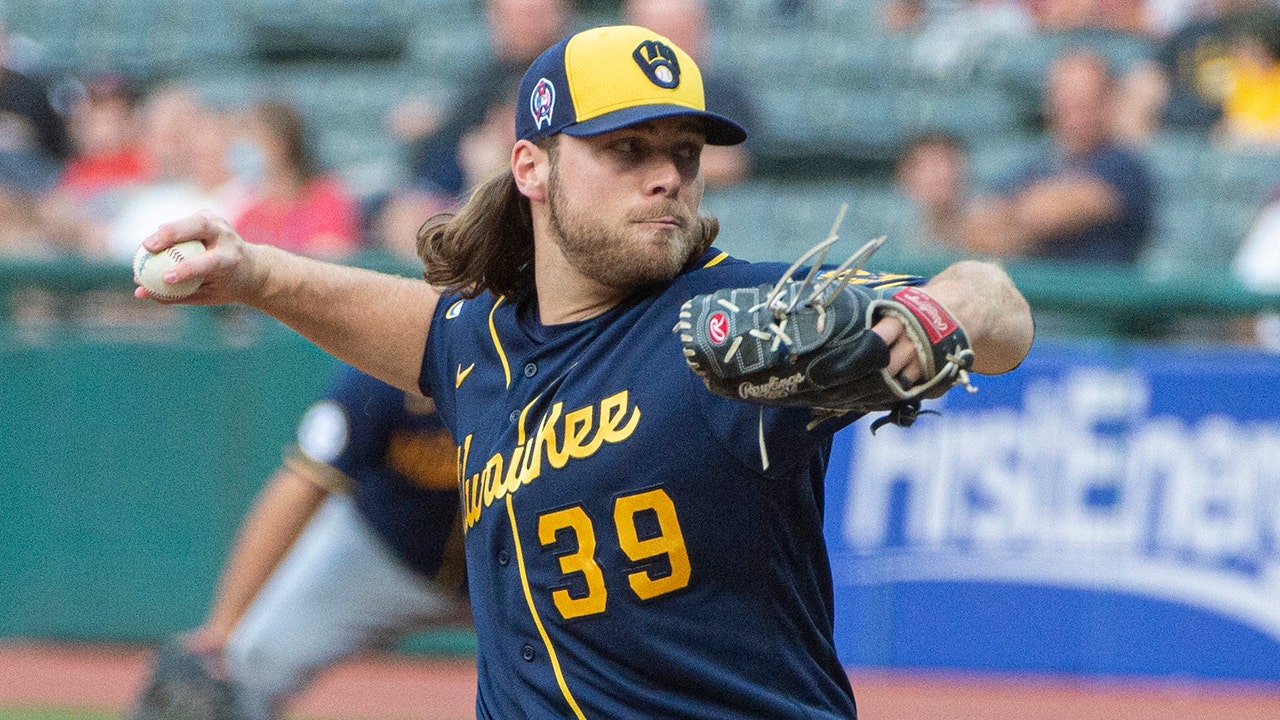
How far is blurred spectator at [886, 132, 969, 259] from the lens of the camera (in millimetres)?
8164

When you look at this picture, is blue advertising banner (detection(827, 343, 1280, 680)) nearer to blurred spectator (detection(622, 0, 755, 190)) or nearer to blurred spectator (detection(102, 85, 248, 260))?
blurred spectator (detection(622, 0, 755, 190))

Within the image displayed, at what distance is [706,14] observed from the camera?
11.0 meters

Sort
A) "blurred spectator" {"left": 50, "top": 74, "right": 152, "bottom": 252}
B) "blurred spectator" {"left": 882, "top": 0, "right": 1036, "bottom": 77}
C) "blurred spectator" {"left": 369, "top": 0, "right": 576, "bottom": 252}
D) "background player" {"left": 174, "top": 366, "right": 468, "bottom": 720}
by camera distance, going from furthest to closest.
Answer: "blurred spectator" {"left": 882, "top": 0, "right": 1036, "bottom": 77} → "blurred spectator" {"left": 50, "top": 74, "right": 152, "bottom": 252} → "blurred spectator" {"left": 369, "top": 0, "right": 576, "bottom": 252} → "background player" {"left": 174, "top": 366, "right": 468, "bottom": 720}

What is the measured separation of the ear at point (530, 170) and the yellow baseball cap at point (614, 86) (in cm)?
5

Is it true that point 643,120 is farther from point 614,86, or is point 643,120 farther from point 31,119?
point 31,119

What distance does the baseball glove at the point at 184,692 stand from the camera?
4.69 m

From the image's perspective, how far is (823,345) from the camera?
2.28 meters

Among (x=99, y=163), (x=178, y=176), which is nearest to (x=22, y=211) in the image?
(x=178, y=176)

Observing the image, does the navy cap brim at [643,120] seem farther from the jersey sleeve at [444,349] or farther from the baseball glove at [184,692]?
the baseball glove at [184,692]

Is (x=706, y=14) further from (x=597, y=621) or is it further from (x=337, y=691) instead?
(x=597, y=621)

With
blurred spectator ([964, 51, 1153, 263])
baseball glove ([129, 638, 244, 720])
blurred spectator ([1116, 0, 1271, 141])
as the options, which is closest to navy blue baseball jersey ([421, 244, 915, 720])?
baseball glove ([129, 638, 244, 720])

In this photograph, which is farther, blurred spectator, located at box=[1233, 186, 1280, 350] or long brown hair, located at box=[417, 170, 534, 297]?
blurred spectator, located at box=[1233, 186, 1280, 350]

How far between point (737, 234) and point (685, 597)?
7.48 meters

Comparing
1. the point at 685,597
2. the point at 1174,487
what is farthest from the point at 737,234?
the point at 685,597
